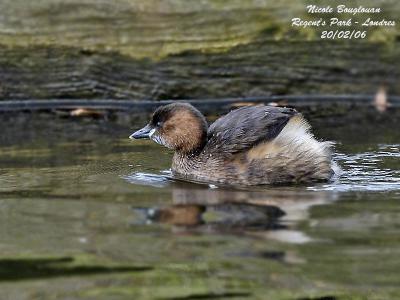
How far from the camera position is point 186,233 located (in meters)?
4.64

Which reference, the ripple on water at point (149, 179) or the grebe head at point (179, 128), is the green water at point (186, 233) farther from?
the grebe head at point (179, 128)

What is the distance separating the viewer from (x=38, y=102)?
28.7 feet

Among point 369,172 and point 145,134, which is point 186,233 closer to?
point 369,172

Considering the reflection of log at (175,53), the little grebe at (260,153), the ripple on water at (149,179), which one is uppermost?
the reflection of log at (175,53)

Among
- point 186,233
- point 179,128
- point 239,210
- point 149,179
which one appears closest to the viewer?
point 186,233

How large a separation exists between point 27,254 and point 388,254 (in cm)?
162

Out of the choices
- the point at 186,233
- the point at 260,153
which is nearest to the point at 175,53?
the point at 260,153

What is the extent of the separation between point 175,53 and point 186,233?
4310mm

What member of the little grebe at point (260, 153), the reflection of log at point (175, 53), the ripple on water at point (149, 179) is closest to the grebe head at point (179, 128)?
the little grebe at point (260, 153)

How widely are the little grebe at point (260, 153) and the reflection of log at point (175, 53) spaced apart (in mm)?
2164

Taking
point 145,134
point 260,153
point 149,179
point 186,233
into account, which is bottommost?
point 186,233

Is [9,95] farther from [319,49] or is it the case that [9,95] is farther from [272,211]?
[272,211]

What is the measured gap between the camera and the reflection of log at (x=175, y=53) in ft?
28.3

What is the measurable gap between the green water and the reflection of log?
6.04ft
